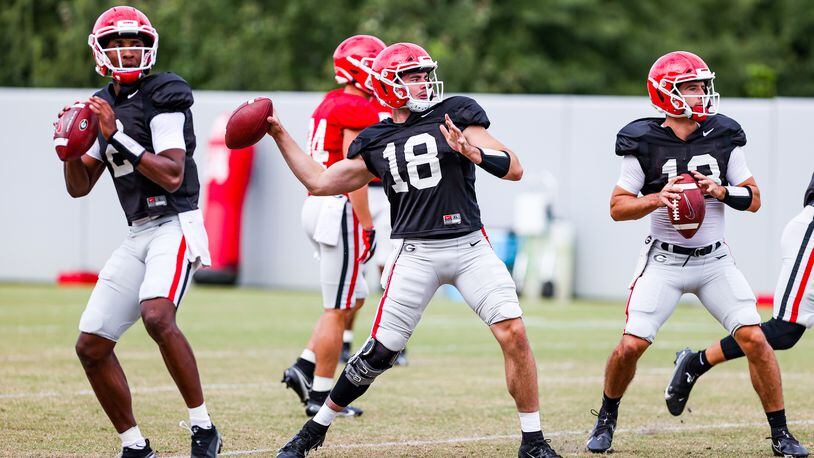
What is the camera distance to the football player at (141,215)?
5.51 meters

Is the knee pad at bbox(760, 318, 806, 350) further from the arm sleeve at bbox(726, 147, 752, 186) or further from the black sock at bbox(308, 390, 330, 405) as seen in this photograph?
the black sock at bbox(308, 390, 330, 405)

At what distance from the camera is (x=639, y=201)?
6.05 m

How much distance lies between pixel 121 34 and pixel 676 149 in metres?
2.73

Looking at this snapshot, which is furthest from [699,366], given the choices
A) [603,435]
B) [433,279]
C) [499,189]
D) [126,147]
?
[499,189]

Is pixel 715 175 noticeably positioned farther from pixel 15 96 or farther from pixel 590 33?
pixel 590 33

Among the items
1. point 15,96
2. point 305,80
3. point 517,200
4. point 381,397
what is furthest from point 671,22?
point 381,397

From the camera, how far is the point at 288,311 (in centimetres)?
1362

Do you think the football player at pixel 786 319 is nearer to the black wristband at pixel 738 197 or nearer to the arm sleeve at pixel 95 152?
the black wristband at pixel 738 197

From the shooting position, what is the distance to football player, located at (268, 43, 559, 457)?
5.72 meters

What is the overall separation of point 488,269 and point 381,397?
2.42m

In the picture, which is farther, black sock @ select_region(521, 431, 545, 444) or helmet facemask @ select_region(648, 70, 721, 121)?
helmet facemask @ select_region(648, 70, 721, 121)

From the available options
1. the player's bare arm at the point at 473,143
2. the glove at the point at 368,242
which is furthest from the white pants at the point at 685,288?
the glove at the point at 368,242

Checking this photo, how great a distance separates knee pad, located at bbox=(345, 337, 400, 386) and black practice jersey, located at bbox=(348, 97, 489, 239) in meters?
0.54

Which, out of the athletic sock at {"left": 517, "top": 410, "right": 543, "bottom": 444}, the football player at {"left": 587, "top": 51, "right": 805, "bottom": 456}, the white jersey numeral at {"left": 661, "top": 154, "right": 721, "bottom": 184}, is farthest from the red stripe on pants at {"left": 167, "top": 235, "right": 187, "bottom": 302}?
the white jersey numeral at {"left": 661, "top": 154, "right": 721, "bottom": 184}
